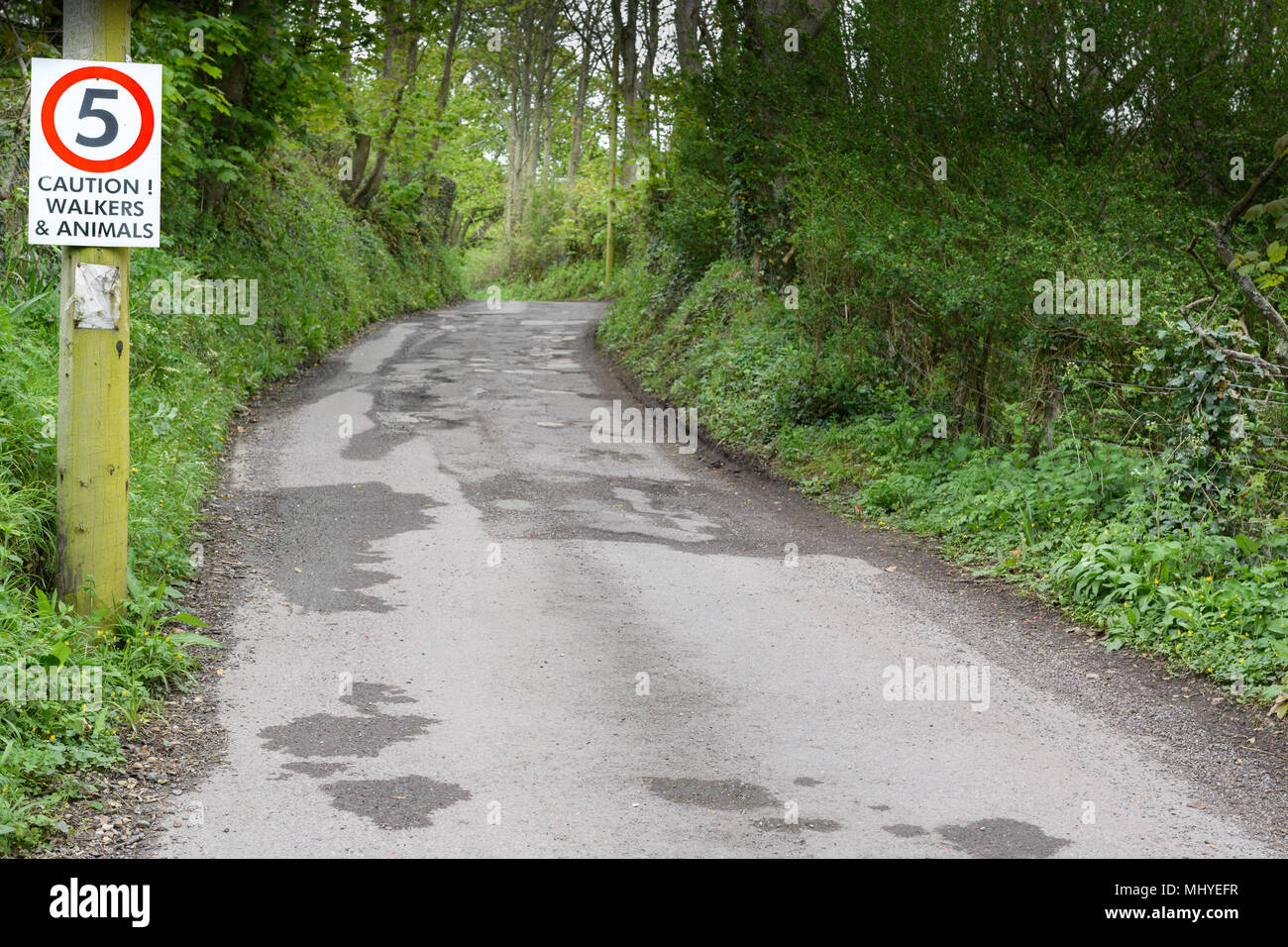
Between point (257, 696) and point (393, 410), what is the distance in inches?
372

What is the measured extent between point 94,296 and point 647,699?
3864 millimetres

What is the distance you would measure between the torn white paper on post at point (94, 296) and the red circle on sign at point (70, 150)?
0.55 metres

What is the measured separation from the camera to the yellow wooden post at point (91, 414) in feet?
20.8

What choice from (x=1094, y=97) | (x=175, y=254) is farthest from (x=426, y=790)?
(x=175, y=254)

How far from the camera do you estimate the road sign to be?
6180 millimetres
